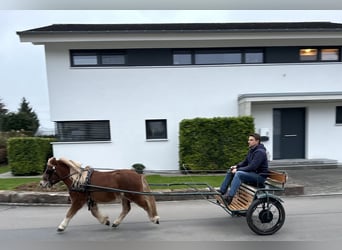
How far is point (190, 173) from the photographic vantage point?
1086cm

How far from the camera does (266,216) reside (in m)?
4.88

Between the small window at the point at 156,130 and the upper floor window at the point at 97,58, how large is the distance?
2.87 m

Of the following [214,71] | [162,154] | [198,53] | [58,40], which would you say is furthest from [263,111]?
[58,40]

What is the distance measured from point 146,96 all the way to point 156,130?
1.50 meters

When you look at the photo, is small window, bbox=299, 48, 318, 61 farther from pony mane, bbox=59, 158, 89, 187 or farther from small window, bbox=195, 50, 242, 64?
pony mane, bbox=59, 158, 89, 187

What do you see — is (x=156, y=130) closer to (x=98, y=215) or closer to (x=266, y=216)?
(x=98, y=215)

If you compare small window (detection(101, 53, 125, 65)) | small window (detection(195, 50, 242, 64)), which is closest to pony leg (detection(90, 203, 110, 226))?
small window (detection(101, 53, 125, 65))

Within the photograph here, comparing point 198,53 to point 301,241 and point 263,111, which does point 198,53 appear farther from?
point 301,241

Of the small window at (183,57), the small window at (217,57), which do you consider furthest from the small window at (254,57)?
the small window at (183,57)

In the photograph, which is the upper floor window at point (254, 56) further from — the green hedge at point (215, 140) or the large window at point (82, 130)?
the large window at point (82, 130)

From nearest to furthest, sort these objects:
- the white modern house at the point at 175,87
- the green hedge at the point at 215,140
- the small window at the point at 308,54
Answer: the green hedge at the point at 215,140, the white modern house at the point at 175,87, the small window at the point at 308,54

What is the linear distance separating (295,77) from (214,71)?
3.58 meters

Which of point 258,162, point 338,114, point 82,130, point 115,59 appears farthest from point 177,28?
point 258,162

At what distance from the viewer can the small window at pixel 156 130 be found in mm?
12008
